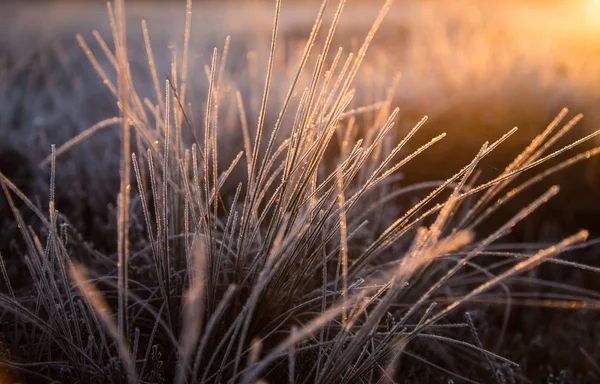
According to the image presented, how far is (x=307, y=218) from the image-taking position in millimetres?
1330

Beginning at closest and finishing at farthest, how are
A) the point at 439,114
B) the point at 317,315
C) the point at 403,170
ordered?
the point at 317,315 → the point at 403,170 → the point at 439,114

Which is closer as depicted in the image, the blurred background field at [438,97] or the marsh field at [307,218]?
the marsh field at [307,218]

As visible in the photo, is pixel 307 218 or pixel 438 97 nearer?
pixel 307 218

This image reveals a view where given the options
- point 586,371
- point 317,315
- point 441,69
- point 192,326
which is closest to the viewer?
point 192,326

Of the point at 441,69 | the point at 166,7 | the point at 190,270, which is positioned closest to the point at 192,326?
the point at 190,270

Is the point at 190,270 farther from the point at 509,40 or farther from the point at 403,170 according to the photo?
the point at 509,40

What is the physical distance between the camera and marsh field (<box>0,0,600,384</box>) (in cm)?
114

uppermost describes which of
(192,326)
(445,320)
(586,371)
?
(192,326)

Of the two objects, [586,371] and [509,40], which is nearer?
[586,371]

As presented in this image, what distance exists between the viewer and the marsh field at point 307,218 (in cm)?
114

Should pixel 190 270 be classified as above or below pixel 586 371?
above

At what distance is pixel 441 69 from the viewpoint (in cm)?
348

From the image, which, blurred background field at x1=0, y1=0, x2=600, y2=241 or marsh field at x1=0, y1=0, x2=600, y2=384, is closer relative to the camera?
marsh field at x1=0, y1=0, x2=600, y2=384

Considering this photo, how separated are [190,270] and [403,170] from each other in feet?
5.39
